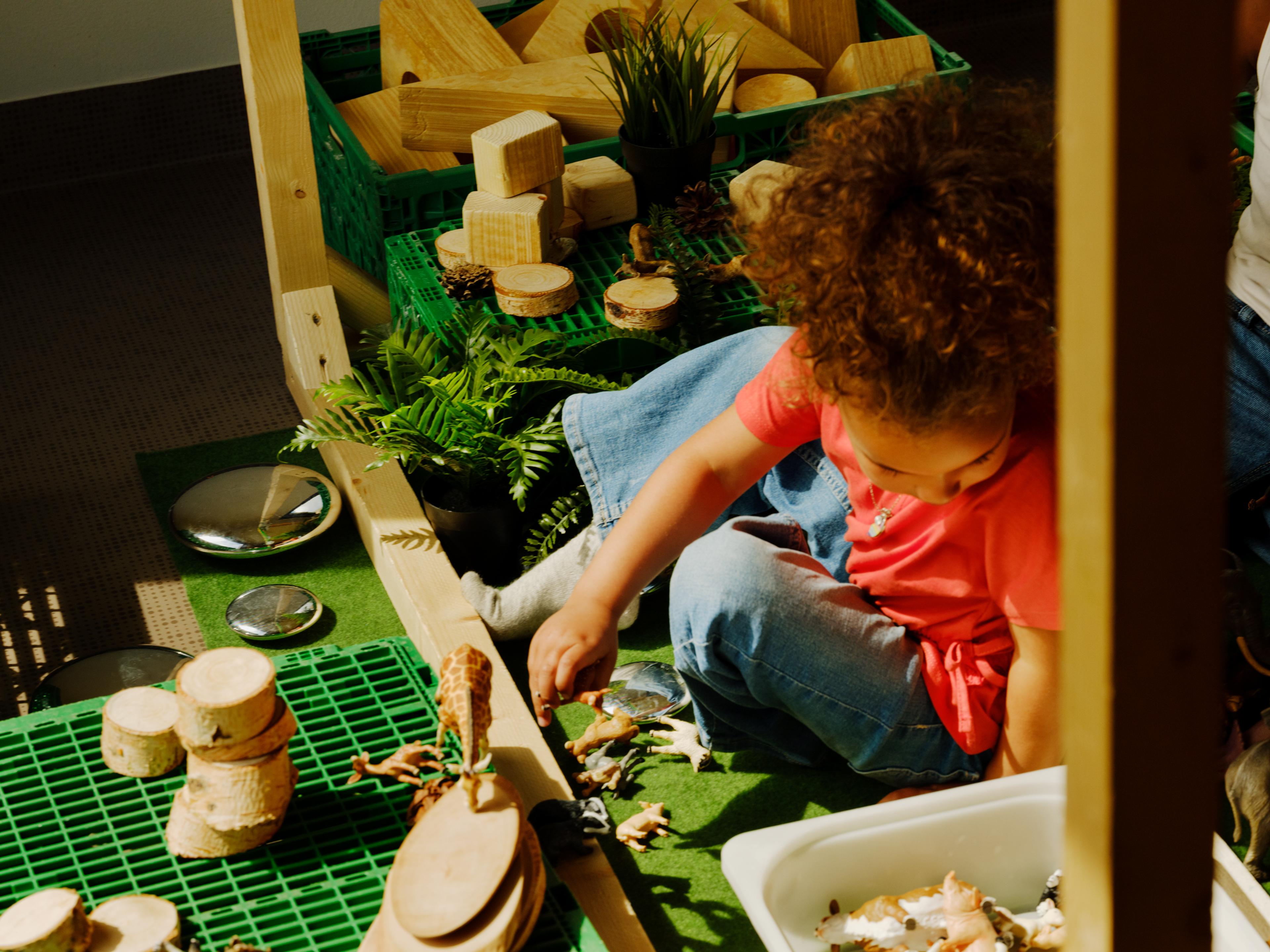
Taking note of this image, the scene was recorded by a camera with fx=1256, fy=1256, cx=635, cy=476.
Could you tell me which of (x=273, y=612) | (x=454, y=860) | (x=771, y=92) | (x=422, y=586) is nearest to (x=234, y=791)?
(x=454, y=860)

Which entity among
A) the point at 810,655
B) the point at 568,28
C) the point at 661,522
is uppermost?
the point at 568,28

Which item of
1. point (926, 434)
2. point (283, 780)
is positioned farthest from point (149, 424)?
point (926, 434)

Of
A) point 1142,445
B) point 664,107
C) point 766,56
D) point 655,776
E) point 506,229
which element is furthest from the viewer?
point 766,56

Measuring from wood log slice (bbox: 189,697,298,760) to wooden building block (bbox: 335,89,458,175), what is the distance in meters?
1.54

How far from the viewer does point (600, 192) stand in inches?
91.0

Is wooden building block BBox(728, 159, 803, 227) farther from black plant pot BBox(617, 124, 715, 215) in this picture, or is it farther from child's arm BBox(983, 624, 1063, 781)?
child's arm BBox(983, 624, 1063, 781)

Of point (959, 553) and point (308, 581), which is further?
point (308, 581)

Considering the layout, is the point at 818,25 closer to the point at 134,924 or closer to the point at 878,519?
the point at 878,519

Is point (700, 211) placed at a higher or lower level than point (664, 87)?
lower

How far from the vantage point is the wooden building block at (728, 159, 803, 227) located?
2.04 m

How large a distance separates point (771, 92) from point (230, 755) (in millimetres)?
1868

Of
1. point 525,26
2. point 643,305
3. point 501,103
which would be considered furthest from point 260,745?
point 525,26

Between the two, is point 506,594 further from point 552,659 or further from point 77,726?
point 77,726

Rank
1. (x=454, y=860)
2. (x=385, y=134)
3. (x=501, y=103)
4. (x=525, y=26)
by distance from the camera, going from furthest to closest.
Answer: (x=525, y=26)
(x=385, y=134)
(x=501, y=103)
(x=454, y=860)
